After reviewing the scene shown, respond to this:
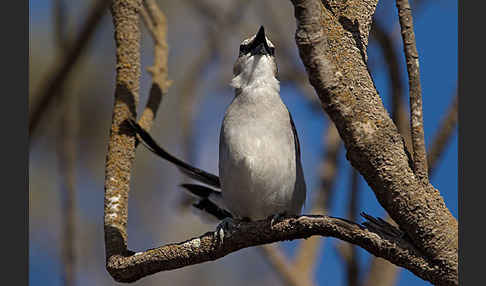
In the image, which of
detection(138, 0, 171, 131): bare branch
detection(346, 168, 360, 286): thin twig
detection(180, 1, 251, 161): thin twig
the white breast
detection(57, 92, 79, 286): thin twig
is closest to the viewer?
the white breast

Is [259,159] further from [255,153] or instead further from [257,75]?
[257,75]

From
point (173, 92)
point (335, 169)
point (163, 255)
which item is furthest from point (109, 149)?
point (173, 92)

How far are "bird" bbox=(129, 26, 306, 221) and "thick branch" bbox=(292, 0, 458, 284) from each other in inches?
44.9

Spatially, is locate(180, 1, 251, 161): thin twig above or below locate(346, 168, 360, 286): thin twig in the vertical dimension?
above

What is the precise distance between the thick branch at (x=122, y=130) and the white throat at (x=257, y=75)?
24.4 inches

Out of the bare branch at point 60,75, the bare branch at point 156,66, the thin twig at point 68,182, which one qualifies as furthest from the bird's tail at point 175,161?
the thin twig at point 68,182

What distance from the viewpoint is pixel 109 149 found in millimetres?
3371

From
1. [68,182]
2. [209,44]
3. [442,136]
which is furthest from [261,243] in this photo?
[209,44]

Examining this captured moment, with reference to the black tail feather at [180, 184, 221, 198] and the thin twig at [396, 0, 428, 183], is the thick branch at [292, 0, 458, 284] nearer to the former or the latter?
the thin twig at [396, 0, 428, 183]

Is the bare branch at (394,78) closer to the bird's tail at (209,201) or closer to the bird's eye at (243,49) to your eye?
the bird's eye at (243,49)

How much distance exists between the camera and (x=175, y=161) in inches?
140

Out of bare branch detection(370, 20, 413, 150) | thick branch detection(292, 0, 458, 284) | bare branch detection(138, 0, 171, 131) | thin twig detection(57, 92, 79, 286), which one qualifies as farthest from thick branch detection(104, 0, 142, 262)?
bare branch detection(370, 20, 413, 150)

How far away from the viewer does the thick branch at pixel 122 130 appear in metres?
3.08

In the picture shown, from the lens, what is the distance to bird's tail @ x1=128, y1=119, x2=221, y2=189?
3.41 m
